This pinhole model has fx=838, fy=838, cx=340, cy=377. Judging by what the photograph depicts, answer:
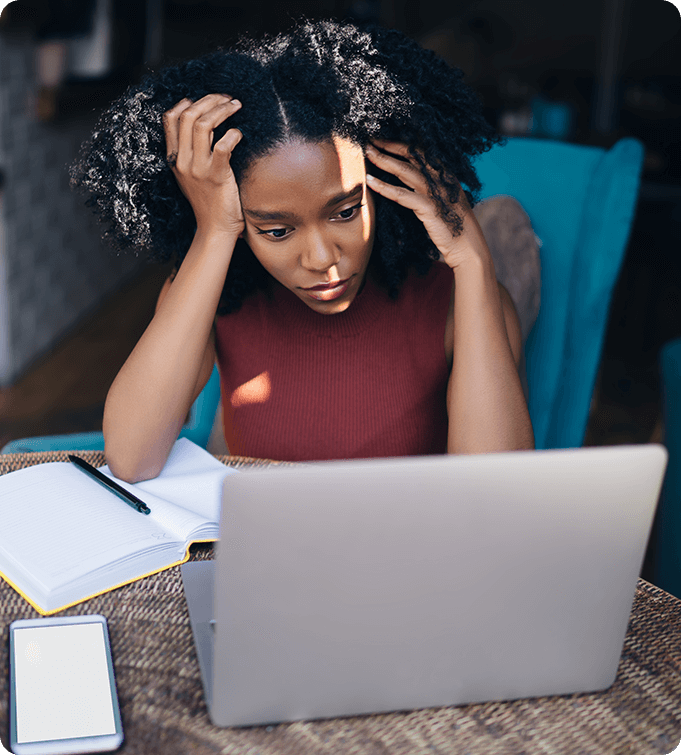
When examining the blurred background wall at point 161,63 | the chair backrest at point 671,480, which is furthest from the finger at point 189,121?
the blurred background wall at point 161,63

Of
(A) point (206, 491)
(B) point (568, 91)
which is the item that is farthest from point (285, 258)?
(B) point (568, 91)

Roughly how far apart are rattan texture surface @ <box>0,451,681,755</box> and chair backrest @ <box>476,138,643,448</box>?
71 centimetres

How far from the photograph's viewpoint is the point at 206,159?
1.08 metres

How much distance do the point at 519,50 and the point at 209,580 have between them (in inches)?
222

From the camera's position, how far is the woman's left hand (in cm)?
112

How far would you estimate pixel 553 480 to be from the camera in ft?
1.99

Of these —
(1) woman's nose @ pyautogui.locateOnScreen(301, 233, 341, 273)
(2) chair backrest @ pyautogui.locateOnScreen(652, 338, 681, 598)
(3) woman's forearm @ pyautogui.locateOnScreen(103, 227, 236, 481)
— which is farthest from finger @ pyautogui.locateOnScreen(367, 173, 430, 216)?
(2) chair backrest @ pyautogui.locateOnScreen(652, 338, 681, 598)

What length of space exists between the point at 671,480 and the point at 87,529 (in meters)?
1.26

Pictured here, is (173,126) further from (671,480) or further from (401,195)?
(671,480)

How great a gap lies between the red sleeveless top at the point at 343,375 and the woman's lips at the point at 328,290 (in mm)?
151

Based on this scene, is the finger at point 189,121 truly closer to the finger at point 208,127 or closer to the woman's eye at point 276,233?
the finger at point 208,127

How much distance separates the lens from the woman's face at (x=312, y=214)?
1042mm

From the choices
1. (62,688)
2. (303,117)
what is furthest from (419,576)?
(303,117)

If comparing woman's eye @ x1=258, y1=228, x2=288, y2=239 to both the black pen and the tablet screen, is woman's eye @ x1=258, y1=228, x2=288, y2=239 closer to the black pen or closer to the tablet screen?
the black pen
